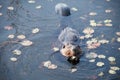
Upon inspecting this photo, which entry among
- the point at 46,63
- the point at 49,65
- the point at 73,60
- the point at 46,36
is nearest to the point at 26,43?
the point at 46,36

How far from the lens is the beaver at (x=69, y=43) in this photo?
6.83 m

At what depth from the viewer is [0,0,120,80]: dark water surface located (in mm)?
6459

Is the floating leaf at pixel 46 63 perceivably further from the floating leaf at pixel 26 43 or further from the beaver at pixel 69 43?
the floating leaf at pixel 26 43

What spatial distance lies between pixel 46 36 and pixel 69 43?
33.1 inches

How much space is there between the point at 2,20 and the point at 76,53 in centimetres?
282

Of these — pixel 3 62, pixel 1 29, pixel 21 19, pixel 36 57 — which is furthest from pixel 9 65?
pixel 21 19

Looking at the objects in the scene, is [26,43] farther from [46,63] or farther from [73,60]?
[73,60]

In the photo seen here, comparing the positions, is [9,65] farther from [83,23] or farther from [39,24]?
[83,23]

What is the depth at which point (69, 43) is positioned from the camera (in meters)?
7.13

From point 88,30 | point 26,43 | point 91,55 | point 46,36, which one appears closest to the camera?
point 91,55

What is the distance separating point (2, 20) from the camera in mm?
8438

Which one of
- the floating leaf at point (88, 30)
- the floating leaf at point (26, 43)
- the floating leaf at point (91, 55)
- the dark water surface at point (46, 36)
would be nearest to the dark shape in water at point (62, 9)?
the dark water surface at point (46, 36)

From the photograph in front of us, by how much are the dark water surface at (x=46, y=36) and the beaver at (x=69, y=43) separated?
14 cm

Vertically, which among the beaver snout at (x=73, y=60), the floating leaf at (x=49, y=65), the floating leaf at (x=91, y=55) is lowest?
the floating leaf at (x=49, y=65)
